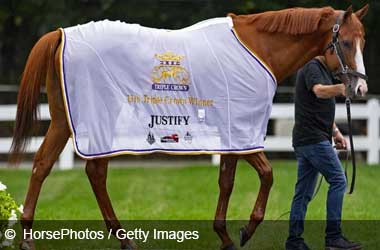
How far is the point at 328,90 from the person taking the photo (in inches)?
239

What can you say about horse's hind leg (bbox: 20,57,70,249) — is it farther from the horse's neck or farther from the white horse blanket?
the horse's neck

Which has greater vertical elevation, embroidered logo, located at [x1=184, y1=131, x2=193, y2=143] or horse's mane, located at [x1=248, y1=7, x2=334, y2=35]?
horse's mane, located at [x1=248, y1=7, x2=334, y2=35]

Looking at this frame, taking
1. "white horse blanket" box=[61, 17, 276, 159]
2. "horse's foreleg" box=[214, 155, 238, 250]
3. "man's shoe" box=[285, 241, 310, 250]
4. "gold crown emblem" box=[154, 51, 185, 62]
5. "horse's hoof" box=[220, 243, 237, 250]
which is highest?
"gold crown emblem" box=[154, 51, 185, 62]

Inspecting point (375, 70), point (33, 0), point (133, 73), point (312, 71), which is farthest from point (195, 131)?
point (375, 70)

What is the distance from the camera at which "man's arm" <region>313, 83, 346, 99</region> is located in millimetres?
6020

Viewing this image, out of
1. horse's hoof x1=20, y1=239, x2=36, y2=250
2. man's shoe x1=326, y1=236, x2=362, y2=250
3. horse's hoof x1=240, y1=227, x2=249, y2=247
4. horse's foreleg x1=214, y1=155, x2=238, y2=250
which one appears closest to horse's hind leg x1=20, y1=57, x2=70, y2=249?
horse's hoof x1=20, y1=239, x2=36, y2=250

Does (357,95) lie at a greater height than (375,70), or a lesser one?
greater

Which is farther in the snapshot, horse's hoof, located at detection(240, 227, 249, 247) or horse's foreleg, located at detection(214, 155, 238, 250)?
horse's foreleg, located at detection(214, 155, 238, 250)

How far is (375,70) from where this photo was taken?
17.8m

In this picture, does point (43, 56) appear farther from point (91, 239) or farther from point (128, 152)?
point (91, 239)

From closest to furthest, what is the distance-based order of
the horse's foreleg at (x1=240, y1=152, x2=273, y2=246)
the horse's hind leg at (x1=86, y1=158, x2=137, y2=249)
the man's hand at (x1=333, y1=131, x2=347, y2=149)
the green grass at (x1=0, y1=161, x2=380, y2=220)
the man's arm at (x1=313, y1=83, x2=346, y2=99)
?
the man's arm at (x1=313, y1=83, x2=346, y2=99) < the horse's foreleg at (x1=240, y1=152, x2=273, y2=246) < the horse's hind leg at (x1=86, y1=158, x2=137, y2=249) < the man's hand at (x1=333, y1=131, x2=347, y2=149) < the green grass at (x1=0, y1=161, x2=380, y2=220)

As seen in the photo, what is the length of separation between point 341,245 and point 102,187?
1.89 meters

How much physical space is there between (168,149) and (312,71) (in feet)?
4.14

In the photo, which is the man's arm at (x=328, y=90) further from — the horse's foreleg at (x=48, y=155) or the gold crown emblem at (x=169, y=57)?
the horse's foreleg at (x=48, y=155)
